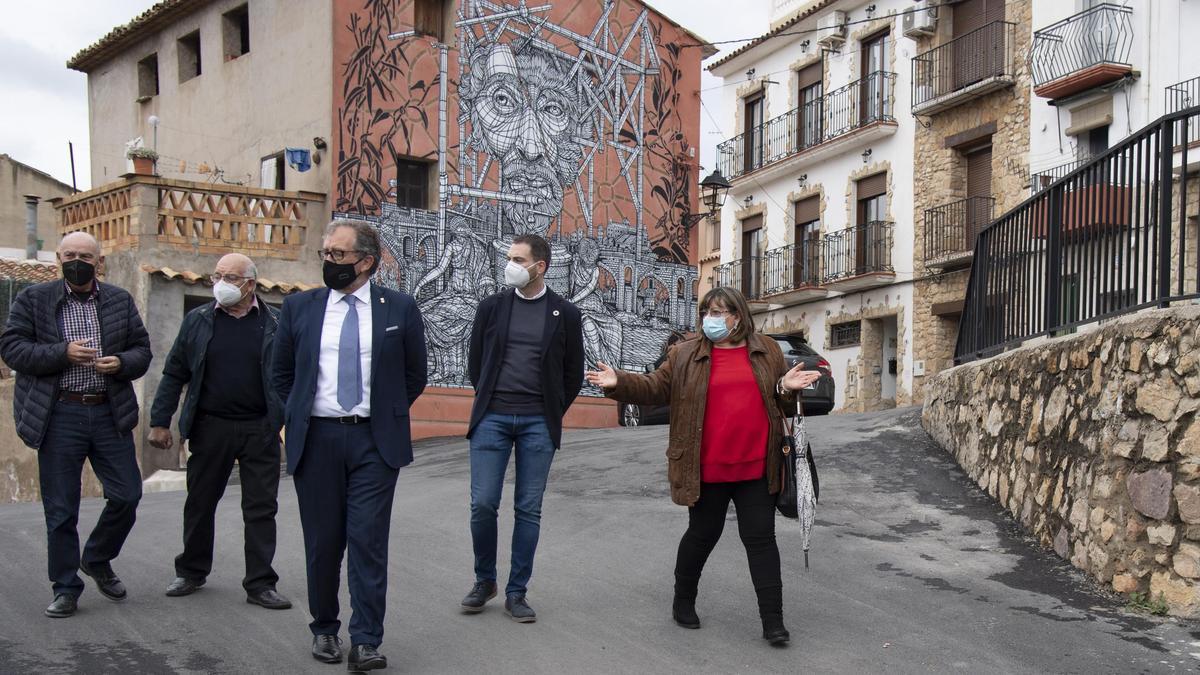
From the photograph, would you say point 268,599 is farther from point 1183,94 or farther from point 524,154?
point 1183,94

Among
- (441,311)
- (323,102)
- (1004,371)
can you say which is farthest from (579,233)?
(1004,371)

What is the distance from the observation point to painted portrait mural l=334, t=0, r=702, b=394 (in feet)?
70.4

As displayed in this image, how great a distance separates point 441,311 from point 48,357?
15.7 m

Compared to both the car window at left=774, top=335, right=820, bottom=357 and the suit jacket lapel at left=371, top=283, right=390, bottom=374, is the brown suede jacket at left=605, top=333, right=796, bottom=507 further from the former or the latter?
the car window at left=774, top=335, right=820, bottom=357

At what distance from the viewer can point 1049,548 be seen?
25.8 ft

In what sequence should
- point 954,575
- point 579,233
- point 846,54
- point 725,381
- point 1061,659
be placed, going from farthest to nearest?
point 846,54 → point 579,233 → point 954,575 → point 725,381 → point 1061,659

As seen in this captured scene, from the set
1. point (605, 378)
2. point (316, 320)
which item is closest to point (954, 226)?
point (605, 378)

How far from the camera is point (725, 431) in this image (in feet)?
19.9

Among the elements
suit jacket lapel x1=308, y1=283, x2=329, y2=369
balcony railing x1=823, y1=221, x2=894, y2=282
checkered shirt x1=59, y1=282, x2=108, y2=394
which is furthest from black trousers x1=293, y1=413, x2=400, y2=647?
balcony railing x1=823, y1=221, x2=894, y2=282

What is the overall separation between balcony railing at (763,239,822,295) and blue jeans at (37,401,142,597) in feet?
86.1

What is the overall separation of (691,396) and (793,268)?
27728 millimetres

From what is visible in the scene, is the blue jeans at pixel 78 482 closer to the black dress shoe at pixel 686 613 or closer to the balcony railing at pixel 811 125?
the black dress shoe at pixel 686 613

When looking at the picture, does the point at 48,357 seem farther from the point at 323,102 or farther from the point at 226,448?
the point at 323,102

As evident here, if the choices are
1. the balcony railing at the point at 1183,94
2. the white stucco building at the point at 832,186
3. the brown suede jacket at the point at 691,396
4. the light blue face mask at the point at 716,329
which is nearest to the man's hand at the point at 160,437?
the brown suede jacket at the point at 691,396
